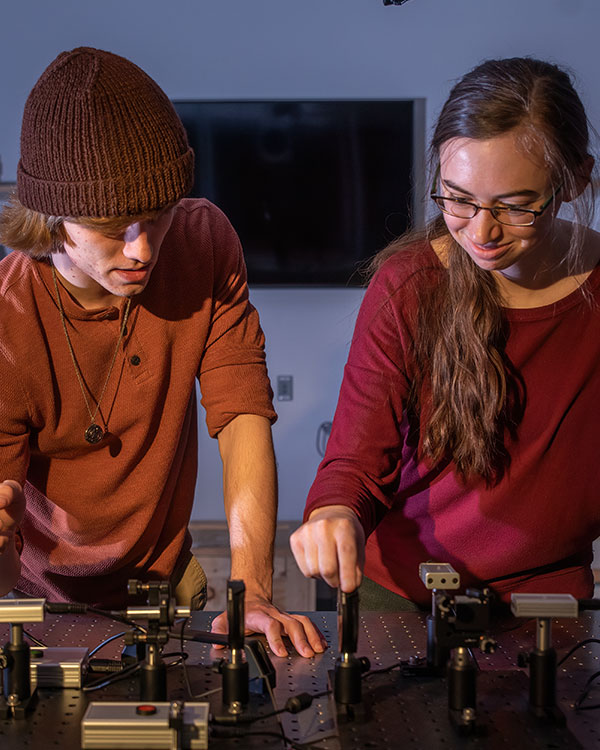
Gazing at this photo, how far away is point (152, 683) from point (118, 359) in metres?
0.60

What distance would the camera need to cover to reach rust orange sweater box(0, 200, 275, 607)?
1.45 metres

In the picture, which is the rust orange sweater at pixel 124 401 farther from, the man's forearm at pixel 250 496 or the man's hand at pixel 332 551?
the man's hand at pixel 332 551

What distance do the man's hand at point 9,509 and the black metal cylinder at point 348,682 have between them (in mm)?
489

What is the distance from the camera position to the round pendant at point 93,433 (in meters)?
1.48

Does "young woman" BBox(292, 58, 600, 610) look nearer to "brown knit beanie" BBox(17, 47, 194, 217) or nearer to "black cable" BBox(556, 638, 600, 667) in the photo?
"black cable" BBox(556, 638, 600, 667)

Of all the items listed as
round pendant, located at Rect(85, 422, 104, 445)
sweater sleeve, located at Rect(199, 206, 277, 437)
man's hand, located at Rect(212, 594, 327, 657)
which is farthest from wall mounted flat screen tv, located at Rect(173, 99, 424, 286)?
man's hand, located at Rect(212, 594, 327, 657)

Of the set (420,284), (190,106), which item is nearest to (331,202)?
(190,106)

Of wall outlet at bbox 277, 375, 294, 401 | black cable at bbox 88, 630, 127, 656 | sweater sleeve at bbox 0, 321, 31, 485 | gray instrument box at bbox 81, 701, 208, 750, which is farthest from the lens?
wall outlet at bbox 277, 375, 294, 401

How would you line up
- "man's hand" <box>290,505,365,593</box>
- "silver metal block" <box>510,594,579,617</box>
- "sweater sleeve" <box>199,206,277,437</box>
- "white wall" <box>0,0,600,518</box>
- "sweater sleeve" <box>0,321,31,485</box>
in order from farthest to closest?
"white wall" <box>0,0,600,518</box> → "sweater sleeve" <box>199,206,277,437</box> → "sweater sleeve" <box>0,321,31,485</box> → "man's hand" <box>290,505,365,593</box> → "silver metal block" <box>510,594,579,617</box>

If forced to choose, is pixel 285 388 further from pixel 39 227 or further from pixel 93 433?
pixel 39 227

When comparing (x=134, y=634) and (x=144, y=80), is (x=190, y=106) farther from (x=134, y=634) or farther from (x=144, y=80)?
(x=134, y=634)

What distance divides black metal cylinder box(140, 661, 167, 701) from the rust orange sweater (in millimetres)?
473

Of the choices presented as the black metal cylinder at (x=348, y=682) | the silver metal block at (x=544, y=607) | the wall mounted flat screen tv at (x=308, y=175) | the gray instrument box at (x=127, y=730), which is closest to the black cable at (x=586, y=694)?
the silver metal block at (x=544, y=607)

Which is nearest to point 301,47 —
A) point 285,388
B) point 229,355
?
point 285,388
